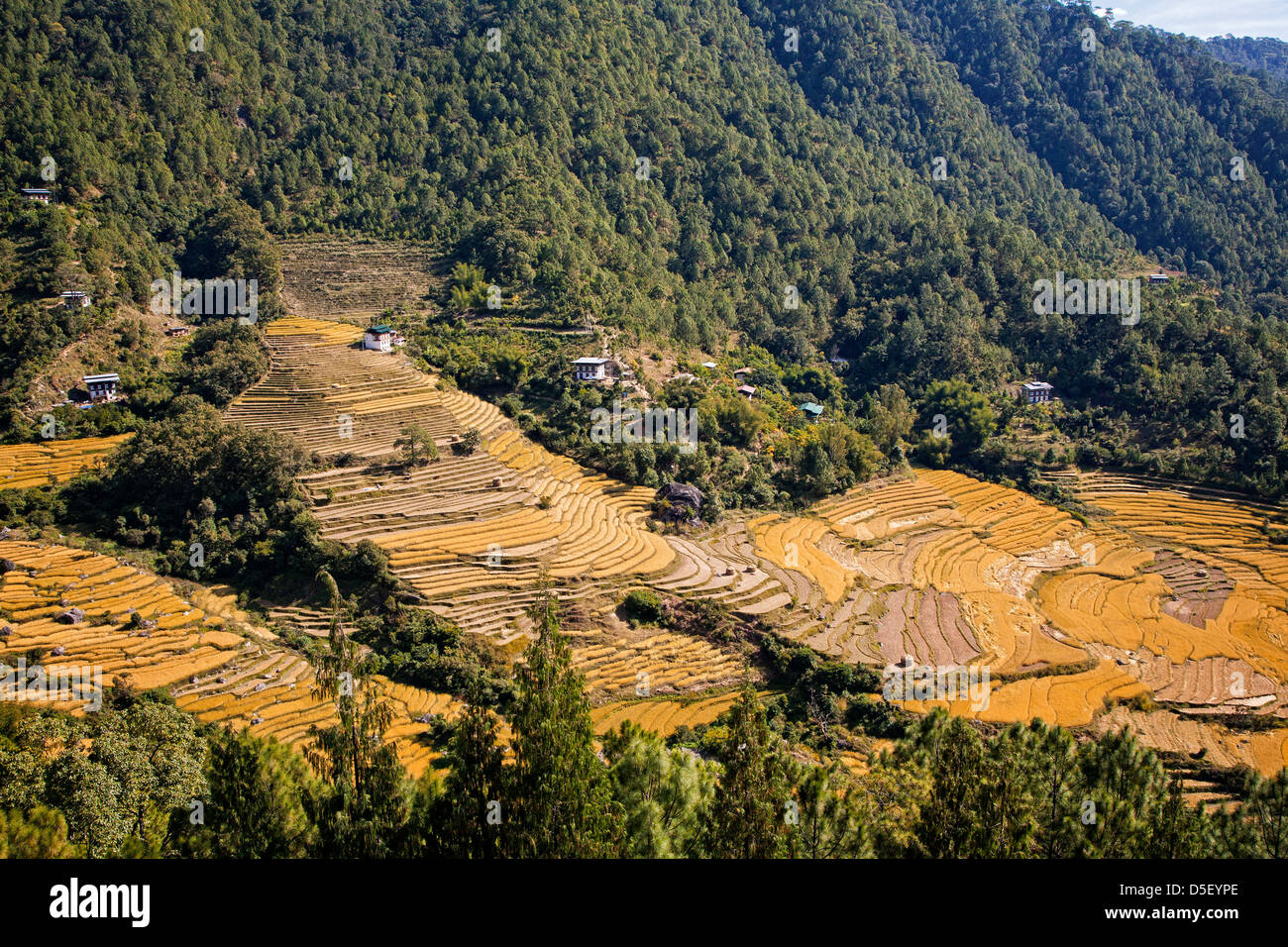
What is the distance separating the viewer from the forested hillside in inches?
1753

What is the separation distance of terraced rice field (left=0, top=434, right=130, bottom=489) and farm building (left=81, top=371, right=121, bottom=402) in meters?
2.67

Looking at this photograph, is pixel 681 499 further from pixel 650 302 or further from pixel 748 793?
pixel 748 793

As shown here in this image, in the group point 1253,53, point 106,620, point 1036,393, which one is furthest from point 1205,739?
point 1253,53

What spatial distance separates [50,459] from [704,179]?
46617mm

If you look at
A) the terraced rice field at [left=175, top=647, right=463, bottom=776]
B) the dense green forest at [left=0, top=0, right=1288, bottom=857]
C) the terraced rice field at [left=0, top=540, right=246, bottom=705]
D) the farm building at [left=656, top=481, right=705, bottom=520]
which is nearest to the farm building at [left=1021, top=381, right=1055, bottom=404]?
the dense green forest at [left=0, top=0, right=1288, bottom=857]

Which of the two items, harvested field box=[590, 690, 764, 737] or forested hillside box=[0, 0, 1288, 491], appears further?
forested hillside box=[0, 0, 1288, 491]

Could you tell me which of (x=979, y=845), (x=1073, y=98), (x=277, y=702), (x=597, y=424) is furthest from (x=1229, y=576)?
(x=1073, y=98)

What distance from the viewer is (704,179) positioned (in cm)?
6256

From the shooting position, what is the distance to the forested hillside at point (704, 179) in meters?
44.5

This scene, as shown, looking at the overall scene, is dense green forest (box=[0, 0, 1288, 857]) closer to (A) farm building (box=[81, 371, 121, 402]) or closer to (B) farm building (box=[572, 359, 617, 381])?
(B) farm building (box=[572, 359, 617, 381])

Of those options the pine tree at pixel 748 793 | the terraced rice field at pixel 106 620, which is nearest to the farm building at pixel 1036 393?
the terraced rice field at pixel 106 620

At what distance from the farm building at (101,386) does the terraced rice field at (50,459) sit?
2.67 meters
